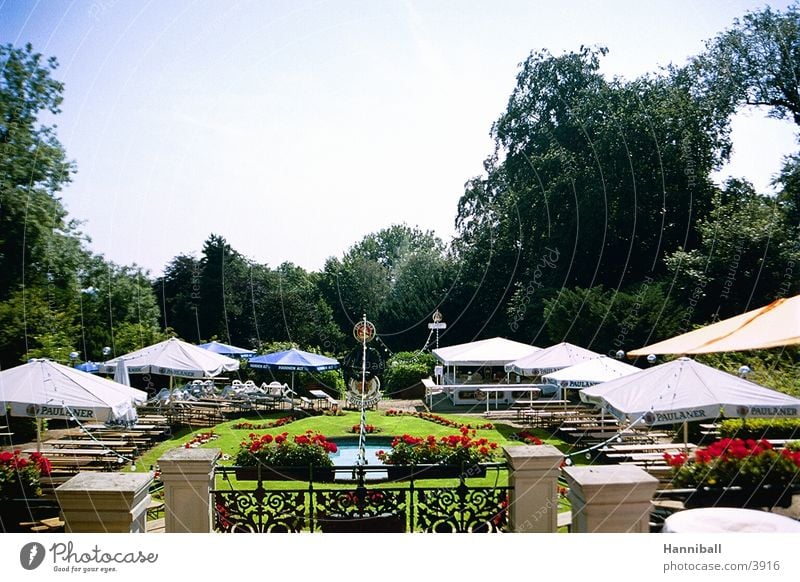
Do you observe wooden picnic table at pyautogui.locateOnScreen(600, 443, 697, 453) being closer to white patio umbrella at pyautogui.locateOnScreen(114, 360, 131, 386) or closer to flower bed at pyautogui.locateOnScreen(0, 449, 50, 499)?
flower bed at pyautogui.locateOnScreen(0, 449, 50, 499)

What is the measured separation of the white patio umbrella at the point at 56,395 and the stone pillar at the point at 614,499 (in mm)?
5959

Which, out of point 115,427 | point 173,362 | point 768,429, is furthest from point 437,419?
point 768,429

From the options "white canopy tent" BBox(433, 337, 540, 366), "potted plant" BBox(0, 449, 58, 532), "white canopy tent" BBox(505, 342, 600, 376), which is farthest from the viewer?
"white canopy tent" BBox(433, 337, 540, 366)

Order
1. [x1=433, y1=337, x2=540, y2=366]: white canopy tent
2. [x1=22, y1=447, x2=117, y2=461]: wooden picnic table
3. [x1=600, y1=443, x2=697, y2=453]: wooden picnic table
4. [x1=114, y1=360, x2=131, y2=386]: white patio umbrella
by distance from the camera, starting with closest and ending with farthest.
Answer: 1. [x1=22, y1=447, x2=117, y2=461]: wooden picnic table
2. [x1=600, y1=443, x2=697, y2=453]: wooden picnic table
3. [x1=114, y1=360, x2=131, y2=386]: white patio umbrella
4. [x1=433, y1=337, x2=540, y2=366]: white canopy tent

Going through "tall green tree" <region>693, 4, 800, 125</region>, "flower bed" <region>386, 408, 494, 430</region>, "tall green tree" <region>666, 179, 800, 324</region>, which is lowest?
"flower bed" <region>386, 408, 494, 430</region>

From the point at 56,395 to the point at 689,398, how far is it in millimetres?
7588

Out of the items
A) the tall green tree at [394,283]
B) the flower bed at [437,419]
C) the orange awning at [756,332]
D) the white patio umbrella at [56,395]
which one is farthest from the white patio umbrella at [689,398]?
the tall green tree at [394,283]

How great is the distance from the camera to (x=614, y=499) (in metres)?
4.48

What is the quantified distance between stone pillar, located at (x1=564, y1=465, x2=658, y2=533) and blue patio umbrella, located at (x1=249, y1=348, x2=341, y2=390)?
11649 millimetres

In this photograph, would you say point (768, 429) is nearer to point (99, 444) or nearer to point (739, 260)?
point (739, 260)

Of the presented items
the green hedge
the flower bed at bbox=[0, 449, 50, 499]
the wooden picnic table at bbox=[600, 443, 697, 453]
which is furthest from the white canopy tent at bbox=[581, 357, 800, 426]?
the flower bed at bbox=[0, 449, 50, 499]

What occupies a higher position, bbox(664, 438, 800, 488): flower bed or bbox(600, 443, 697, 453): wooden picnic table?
bbox(664, 438, 800, 488): flower bed

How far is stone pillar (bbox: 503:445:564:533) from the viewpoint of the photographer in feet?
16.7

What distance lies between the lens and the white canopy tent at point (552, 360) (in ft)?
45.6
